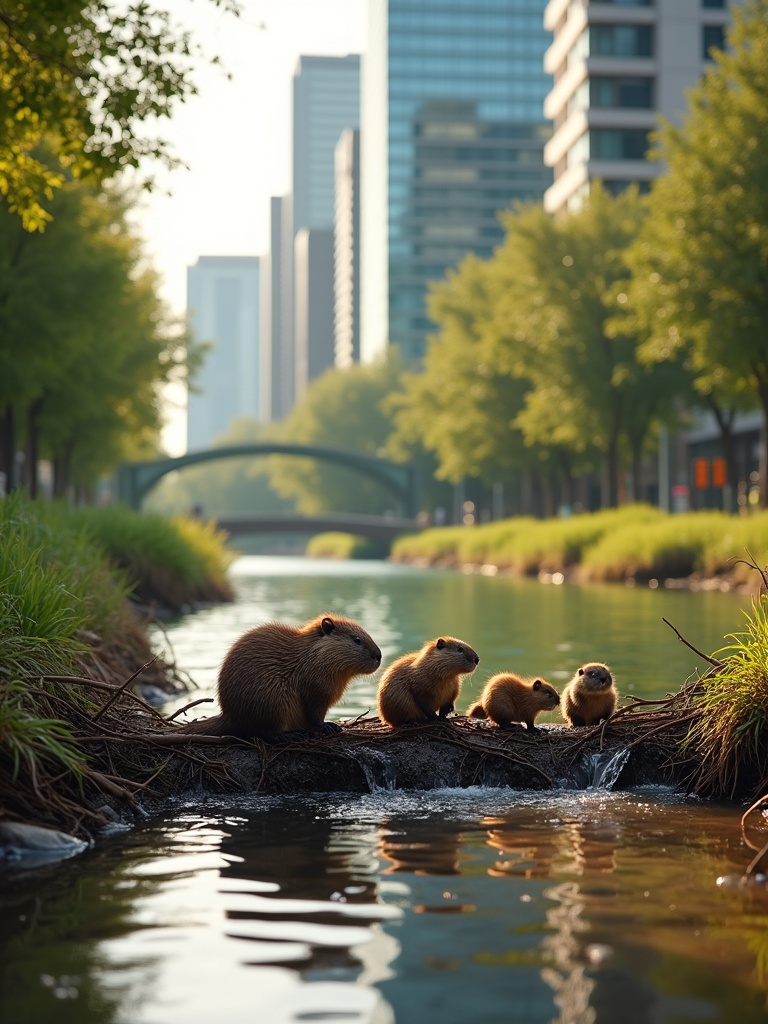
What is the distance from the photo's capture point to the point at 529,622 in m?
22.6

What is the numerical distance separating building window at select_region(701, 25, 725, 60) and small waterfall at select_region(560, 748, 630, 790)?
272ft

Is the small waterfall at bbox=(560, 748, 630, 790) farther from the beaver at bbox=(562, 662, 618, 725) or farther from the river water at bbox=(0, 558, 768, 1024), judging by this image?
the beaver at bbox=(562, 662, 618, 725)

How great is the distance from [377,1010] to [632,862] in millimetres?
2140

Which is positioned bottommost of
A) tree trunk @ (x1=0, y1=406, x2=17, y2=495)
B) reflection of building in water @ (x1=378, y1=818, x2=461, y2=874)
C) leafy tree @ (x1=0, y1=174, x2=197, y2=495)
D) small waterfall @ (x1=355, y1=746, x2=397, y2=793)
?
reflection of building in water @ (x1=378, y1=818, x2=461, y2=874)

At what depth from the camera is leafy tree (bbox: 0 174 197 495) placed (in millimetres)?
28172

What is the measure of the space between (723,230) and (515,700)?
2717 centimetres

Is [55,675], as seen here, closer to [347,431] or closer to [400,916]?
[400,916]

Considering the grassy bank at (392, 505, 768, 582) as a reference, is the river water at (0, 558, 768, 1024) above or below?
below

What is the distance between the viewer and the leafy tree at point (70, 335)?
2817 cm

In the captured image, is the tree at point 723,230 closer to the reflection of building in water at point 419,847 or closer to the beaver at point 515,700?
the beaver at point 515,700

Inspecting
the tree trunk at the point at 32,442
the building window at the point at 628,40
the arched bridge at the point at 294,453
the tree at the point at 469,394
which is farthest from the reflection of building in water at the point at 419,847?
the building window at the point at 628,40

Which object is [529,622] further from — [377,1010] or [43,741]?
[377,1010]

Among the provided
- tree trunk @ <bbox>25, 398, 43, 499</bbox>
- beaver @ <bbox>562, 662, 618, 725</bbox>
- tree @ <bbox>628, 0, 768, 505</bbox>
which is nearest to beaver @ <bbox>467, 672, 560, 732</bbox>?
beaver @ <bbox>562, 662, 618, 725</bbox>

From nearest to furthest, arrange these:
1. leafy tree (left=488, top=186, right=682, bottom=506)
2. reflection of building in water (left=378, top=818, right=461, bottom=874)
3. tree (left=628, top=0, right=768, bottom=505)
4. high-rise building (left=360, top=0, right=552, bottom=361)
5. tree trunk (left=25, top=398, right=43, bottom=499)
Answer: reflection of building in water (left=378, top=818, right=461, bottom=874) → tree (left=628, top=0, right=768, bottom=505) → tree trunk (left=25, top=398, right=43, bottom=499) → leafy tree (left=488, top=186, right=682, bottom=506) → high-rise building (left=360, top=0, right=552, bottom=361)
